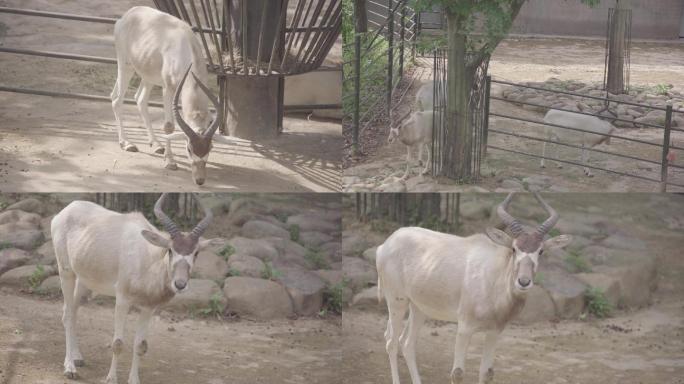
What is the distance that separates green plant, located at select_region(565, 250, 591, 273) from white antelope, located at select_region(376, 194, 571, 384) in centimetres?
199

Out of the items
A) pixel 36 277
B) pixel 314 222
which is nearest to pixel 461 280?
pixel 314 222

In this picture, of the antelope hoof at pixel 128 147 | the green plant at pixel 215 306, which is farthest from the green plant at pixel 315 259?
the antelope hoof at pixel 128 147

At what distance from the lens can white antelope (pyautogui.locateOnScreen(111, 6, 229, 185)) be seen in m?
6.93

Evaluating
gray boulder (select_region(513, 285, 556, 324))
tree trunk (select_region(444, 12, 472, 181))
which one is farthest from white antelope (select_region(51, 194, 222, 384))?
gray boulder (select_region(513, 285, 556, 324))

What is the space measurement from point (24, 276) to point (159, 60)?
1851 millimetres

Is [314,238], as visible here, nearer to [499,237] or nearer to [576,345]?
[576,345]

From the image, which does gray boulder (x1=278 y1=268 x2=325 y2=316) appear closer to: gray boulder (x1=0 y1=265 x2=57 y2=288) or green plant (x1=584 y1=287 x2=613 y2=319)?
gray boulder (x1=0 y1=265 x2=57 y2=288)

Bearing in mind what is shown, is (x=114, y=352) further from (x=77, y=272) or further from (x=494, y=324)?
(x=494, y=324)

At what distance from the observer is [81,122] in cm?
707

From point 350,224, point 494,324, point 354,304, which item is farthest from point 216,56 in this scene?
point 494,324

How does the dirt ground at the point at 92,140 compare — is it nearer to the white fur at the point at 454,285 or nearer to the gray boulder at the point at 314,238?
the gray boulder at the point at 314,238

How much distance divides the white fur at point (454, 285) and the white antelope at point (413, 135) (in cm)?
65

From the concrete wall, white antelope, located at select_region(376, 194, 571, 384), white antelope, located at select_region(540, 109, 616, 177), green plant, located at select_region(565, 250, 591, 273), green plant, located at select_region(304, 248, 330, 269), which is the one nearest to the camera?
white antelope, located at select_region(376, 194, 571, 384)

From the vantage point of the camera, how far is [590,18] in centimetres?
762
